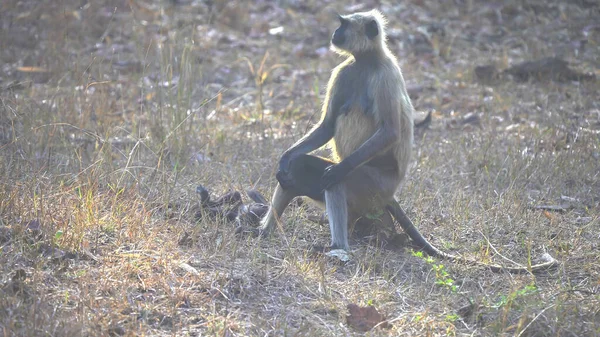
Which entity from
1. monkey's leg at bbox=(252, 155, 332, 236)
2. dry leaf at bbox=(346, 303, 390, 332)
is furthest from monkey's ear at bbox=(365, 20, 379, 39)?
dry leaf at bbox=(346, 303, 390, 332)

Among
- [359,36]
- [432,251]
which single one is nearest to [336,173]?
[432,251]

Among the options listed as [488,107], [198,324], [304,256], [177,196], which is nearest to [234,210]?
[177,196]

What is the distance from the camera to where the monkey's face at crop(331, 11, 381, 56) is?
435 centimetres

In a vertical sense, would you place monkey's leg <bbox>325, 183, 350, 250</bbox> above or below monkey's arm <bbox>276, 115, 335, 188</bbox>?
below

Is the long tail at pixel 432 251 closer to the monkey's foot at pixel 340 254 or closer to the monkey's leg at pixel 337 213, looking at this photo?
the monkey's leg at pixel 337 213

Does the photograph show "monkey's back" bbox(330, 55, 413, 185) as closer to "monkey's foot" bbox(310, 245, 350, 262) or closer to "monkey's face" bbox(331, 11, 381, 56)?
"monkey's face" bbox(331, 11, 381, 56)

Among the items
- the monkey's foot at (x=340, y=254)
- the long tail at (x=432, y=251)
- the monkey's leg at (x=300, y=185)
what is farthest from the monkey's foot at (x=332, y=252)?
the long tail at (x=432, y=251)

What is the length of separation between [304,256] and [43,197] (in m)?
1.41

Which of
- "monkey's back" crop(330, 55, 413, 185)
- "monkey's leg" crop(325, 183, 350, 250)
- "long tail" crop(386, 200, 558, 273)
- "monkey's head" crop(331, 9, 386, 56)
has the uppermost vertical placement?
"monkey's head" crop(331, 9, 386, 56)

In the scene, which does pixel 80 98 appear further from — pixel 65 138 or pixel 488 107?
pixel 488 107

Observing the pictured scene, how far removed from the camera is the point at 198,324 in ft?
10.2

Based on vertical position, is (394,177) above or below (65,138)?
above

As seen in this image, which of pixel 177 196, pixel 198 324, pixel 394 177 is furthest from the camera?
pixel 177 196

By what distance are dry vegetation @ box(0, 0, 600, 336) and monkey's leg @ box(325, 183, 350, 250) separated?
0.17 m
